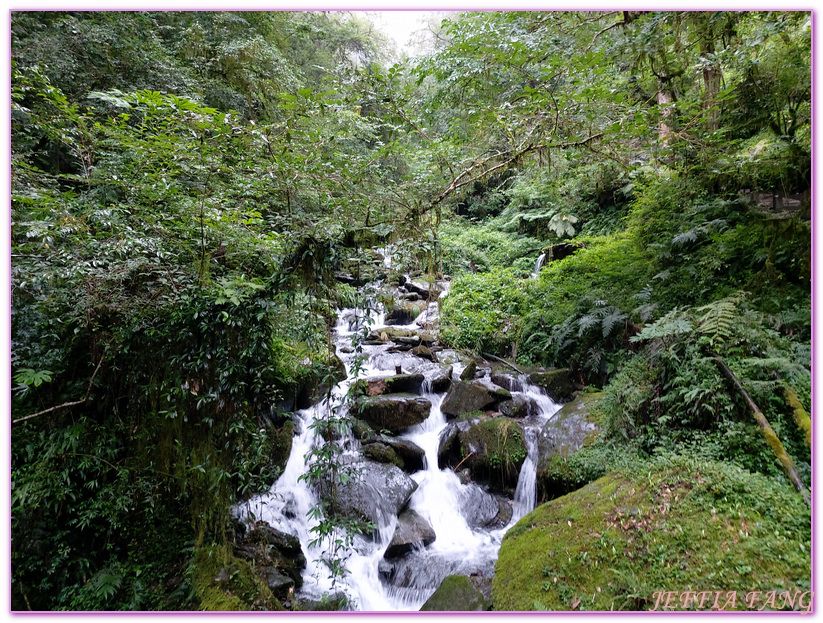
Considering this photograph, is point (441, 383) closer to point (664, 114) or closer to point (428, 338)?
point (428, 338)

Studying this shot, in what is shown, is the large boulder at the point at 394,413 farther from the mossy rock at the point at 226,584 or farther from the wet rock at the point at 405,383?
the mossy rock at the point at 226,584

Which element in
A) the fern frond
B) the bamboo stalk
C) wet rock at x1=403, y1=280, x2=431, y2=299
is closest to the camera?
the bamboo stalk

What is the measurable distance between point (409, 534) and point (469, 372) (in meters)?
3.64

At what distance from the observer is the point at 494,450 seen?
562 cm

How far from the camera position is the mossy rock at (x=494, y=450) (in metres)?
5.46

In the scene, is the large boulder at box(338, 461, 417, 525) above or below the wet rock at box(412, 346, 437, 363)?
below

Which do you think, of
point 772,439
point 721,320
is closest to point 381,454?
point 772,439

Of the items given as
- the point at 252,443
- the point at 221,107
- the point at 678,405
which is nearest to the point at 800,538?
the point at 678,405

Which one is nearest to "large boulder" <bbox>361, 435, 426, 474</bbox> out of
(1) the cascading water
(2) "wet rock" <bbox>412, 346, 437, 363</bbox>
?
(1) the cascading water

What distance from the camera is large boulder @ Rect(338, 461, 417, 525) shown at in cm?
486

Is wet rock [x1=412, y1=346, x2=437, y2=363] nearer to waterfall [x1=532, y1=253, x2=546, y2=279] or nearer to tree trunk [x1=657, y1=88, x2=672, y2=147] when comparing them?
waterfall [x1=532, y1=253, x2=546, y2=279]

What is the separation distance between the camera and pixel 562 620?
2469 mm

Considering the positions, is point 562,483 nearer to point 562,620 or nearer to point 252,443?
point 562,620

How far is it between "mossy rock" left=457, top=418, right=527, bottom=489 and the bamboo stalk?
2648 millimetres
